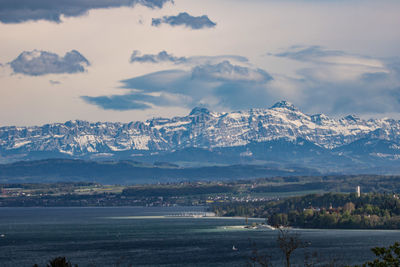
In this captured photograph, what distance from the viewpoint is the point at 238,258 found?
152000 millimetres

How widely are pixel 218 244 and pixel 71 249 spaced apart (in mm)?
35006

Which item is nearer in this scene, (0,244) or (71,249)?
(71,249)

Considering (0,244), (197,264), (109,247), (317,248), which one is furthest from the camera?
(0,244)

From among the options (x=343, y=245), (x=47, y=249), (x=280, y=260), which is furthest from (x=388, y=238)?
(x=47, y=249)

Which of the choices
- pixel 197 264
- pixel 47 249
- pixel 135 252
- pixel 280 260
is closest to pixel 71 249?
pixel 47 249

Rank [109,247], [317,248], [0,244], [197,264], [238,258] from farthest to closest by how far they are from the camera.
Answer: [0,244] → [109,247] → [317,248] → [238,258] → [197,264]

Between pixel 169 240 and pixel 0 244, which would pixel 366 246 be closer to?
pixel 169 240

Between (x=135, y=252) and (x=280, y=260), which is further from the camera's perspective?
(x=135, y=252)

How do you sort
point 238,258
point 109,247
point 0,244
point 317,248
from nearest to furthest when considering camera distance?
1. point 238,258
2. point 317,248
3. point 109,247
4. point 0,244

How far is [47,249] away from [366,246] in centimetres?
7091

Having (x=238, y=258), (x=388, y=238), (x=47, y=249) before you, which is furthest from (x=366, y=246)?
(x=47, y=249)

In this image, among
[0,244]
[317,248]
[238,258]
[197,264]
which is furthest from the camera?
[0,244]

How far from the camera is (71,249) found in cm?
17312

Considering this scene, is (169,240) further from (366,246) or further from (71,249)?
(366,246)
